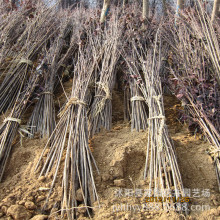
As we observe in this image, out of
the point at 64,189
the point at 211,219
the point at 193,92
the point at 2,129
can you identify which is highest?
the point at 193,92

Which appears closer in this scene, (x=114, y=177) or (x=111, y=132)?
(x=114, y=177)

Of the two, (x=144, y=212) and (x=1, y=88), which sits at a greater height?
(x=1, y=88)

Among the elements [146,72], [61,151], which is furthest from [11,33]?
[61,151]

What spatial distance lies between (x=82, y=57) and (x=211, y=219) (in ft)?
6.29

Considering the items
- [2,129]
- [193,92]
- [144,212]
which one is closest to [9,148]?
[2,129]

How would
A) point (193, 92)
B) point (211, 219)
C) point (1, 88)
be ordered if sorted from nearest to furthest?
point (211, 219) < point (193, 92) < point (1, 88)

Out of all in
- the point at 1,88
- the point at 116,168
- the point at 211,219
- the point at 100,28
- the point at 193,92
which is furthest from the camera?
the point at 100,28

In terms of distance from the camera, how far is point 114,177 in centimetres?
138

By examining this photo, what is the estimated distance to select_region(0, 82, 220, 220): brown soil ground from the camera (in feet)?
3.78

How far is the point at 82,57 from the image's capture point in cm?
234

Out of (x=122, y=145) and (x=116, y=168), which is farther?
(x=122, y=145)

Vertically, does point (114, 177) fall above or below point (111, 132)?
below

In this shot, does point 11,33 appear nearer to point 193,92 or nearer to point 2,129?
point 2,129

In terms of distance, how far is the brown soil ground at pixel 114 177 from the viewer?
1151 mm
